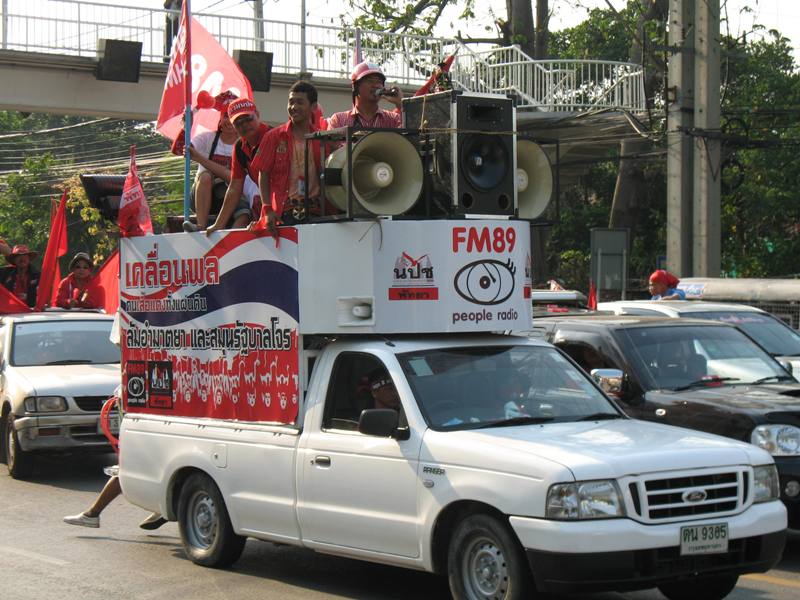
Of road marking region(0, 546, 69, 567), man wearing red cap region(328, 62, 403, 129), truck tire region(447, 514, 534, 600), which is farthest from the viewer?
man wearing red cap region(328, 62, 403, 129)

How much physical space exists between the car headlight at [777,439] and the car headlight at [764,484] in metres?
1.70

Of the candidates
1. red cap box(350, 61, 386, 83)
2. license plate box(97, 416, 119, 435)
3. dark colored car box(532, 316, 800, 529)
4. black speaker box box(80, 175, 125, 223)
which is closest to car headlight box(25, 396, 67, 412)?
license plate box(97, 416, 119, 435)

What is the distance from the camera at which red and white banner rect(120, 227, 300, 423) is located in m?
8.32

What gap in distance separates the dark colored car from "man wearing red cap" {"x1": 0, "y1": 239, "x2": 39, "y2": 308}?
8.43 m

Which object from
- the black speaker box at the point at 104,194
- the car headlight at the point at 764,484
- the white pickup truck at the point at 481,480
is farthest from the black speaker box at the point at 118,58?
the car headlight at the point at 764,484

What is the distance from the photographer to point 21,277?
16969 millimetres

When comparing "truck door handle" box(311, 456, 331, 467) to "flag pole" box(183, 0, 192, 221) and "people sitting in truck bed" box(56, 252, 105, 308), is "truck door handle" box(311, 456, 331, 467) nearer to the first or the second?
"flag pole" box(183, 0, 192, 221)

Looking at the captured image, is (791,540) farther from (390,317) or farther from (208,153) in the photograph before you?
(208,153)

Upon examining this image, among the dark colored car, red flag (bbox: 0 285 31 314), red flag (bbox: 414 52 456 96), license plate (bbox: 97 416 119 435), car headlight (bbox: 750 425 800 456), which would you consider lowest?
license plate (bbox: 97 416 119 435)

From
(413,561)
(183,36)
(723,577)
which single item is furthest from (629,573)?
(183,36)

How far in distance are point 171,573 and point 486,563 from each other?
9.12 feet

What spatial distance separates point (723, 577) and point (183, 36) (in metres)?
6.62

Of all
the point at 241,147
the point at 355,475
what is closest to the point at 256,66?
the point at 241,147

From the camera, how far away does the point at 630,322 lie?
10.2m
